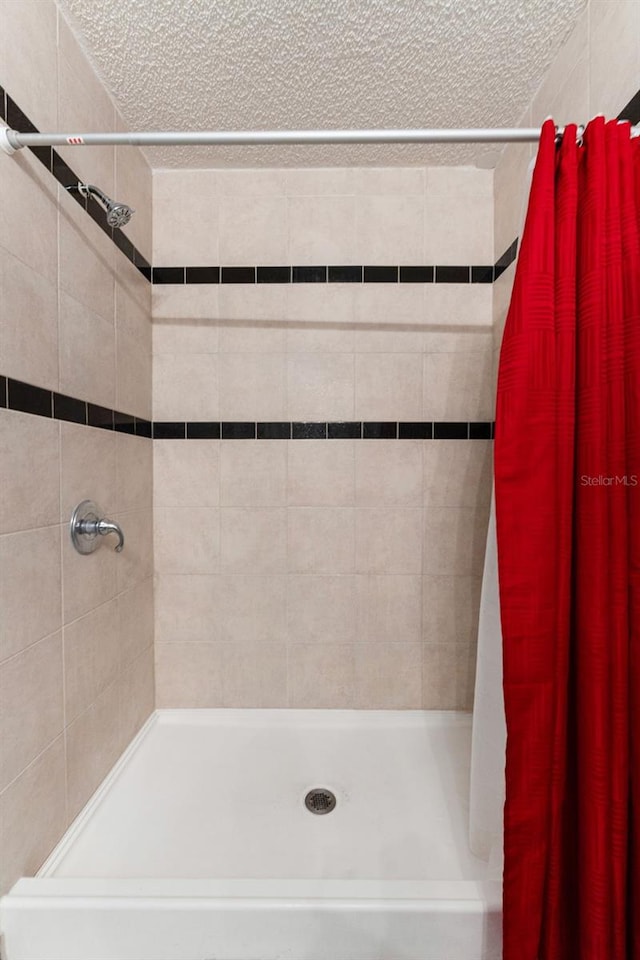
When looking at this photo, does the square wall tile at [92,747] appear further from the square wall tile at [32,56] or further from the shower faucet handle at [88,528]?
the square wall tile at [32,56]

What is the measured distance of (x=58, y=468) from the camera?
1.09 metres

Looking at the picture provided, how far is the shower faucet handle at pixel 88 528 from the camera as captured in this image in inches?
45.5

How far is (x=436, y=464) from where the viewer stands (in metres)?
1.67

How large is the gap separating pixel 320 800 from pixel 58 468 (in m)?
1.22

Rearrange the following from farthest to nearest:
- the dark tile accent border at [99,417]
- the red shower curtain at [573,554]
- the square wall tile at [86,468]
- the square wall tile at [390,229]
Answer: the square wall tile at [390,229]
the dark tile accent border at [99,417]
the square wall tile at [86,468]
the red shower curtain at [573,554]

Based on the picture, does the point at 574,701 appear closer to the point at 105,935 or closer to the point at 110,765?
the point at 105,935

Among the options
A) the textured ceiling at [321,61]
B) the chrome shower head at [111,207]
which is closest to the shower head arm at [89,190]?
the chrome shower head at [111,207]

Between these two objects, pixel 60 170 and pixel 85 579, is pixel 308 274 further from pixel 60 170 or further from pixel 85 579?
pixel 85 579

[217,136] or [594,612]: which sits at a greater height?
[217,136]

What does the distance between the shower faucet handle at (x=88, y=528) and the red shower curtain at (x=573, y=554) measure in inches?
37.9

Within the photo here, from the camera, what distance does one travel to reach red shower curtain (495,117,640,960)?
0.75m

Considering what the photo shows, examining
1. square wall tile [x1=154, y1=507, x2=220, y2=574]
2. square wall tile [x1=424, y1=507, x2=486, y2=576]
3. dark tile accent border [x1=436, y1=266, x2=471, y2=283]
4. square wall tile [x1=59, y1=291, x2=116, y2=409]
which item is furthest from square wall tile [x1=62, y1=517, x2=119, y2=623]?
dark tile accent border [x1=436, y1=266, x2=471, y2=283]

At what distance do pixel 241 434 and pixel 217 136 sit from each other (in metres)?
0.95

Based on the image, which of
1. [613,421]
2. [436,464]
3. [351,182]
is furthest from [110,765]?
[351,182]
